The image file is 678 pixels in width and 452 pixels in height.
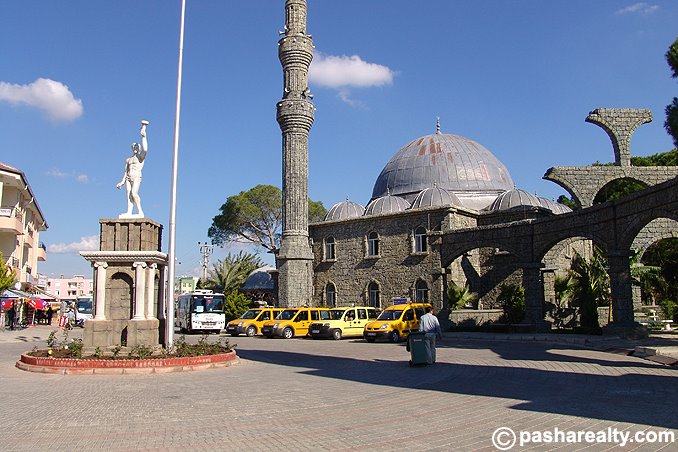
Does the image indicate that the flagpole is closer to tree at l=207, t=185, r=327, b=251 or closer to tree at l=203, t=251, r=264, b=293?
tree at l=203, t=251, r=264, b=293

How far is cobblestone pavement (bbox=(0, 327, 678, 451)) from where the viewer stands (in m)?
6.12

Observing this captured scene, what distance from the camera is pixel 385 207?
3809cm

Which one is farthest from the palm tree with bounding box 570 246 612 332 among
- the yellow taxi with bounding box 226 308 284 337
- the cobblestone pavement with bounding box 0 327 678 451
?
the yellow taxi with bounding box 226 308 284 337

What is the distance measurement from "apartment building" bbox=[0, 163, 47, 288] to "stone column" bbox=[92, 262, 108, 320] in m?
21.5

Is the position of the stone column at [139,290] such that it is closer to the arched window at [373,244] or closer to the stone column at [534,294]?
the stone column at [534,294]

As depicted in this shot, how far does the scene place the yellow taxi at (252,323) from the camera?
26.6 m

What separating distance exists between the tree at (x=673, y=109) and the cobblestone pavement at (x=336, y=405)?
17.5ft

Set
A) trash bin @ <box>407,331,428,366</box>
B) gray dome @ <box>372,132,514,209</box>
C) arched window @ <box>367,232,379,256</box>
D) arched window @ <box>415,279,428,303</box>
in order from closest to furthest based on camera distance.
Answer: trash bin @ <box>407,331,428,366</box> < arched window @ <box>415,279,428,303</box> < arched window @ <box>367,232,379,256</box> < gray dome @ <box>372,132,514,209</box>

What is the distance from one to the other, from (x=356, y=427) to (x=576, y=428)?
240 centimetres

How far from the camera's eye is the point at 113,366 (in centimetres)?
1172

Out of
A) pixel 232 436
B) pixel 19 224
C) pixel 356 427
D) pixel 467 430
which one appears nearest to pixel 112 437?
pixel 232 436

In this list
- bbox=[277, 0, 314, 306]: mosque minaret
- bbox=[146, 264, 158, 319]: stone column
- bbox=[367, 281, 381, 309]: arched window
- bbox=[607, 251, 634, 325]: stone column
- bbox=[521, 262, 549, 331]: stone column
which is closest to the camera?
bbox=[146, 264, 158, 319]: stone column

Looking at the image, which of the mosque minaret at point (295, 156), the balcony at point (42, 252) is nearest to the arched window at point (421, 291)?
the mosque minaret at point (295, 156)

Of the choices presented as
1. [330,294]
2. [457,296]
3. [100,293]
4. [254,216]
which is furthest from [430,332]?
[254,216]
